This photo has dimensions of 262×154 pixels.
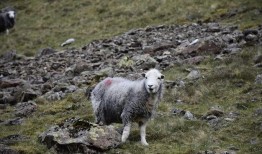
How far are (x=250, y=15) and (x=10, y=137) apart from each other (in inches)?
718

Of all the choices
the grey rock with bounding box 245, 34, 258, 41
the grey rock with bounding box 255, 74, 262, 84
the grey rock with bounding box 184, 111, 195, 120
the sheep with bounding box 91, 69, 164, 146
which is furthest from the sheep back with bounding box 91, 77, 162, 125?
Result: the grey rock with bounding box 245, 34, 258, 41

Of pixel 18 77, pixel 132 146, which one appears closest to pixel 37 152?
pixel 132 146

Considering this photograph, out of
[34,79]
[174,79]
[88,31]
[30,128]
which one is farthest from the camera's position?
[88,31]

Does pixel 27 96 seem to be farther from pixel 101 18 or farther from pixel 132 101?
pixel 101 18

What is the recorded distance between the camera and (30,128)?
52.0 ft

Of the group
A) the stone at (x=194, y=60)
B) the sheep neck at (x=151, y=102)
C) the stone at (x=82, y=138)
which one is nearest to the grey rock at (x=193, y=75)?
the stone at (x=194, y=60)

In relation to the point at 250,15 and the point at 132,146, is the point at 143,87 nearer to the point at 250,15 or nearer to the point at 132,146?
the point at 132,146

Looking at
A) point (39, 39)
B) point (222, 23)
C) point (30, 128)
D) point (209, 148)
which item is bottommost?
point (39, 39)

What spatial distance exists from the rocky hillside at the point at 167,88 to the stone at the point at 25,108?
4 cm

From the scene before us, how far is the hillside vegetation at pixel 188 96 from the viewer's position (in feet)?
41.5

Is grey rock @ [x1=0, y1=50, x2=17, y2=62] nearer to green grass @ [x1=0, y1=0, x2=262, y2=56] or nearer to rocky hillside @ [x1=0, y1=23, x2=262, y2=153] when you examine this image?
rocky hillside @ [x1=0, y1=23, x2=262, y2=153]

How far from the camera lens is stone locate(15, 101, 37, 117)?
18281mm

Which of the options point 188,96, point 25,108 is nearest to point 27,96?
point 25,108

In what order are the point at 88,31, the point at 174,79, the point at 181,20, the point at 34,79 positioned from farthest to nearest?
1. the point at 88,31
2. the point at 181,20
3. the point at 34,79
4. the point at 174,79
